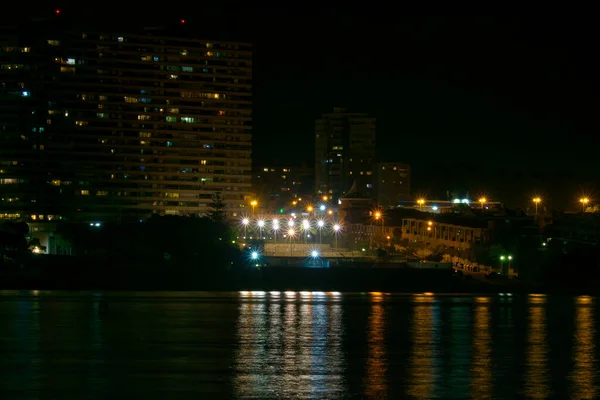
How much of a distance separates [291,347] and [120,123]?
3594 cm

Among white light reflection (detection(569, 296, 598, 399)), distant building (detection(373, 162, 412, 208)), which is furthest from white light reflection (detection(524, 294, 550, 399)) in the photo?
distant building (detection(373, 162, 412, 208))

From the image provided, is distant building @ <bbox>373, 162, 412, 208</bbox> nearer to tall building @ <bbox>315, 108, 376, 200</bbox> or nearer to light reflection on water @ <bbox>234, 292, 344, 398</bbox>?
tall building @ <bbox>315, 108, 376, 200</bbox>

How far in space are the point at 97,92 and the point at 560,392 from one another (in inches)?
1546

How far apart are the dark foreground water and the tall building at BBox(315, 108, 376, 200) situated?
57740 millimetres

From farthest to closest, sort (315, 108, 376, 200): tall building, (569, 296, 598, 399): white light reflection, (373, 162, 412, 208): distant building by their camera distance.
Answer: (315, 108, 376, 200): tall building < (373, 162, 412, 208): distant building < (569, 296, 598, 399): white light reflection

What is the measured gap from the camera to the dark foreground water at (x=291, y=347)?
8438mm

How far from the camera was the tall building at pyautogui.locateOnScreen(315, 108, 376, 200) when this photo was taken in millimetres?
73562

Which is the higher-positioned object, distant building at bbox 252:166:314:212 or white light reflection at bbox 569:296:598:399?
distant building at bbox 252:166:314:212

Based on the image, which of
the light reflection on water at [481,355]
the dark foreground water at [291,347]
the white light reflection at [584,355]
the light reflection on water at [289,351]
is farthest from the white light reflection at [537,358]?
the light reflection on water at [289,351]

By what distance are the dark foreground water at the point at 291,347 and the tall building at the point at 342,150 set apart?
189ft


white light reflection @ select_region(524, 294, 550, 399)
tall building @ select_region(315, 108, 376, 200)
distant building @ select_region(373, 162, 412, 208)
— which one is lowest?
white light reflection @ select_region(524, 294, 550, 399)

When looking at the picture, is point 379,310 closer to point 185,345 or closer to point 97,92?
point 185,345

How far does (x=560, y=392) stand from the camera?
836 centimetres

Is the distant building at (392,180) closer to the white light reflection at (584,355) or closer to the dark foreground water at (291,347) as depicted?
the dark foreground water at (291,347)
